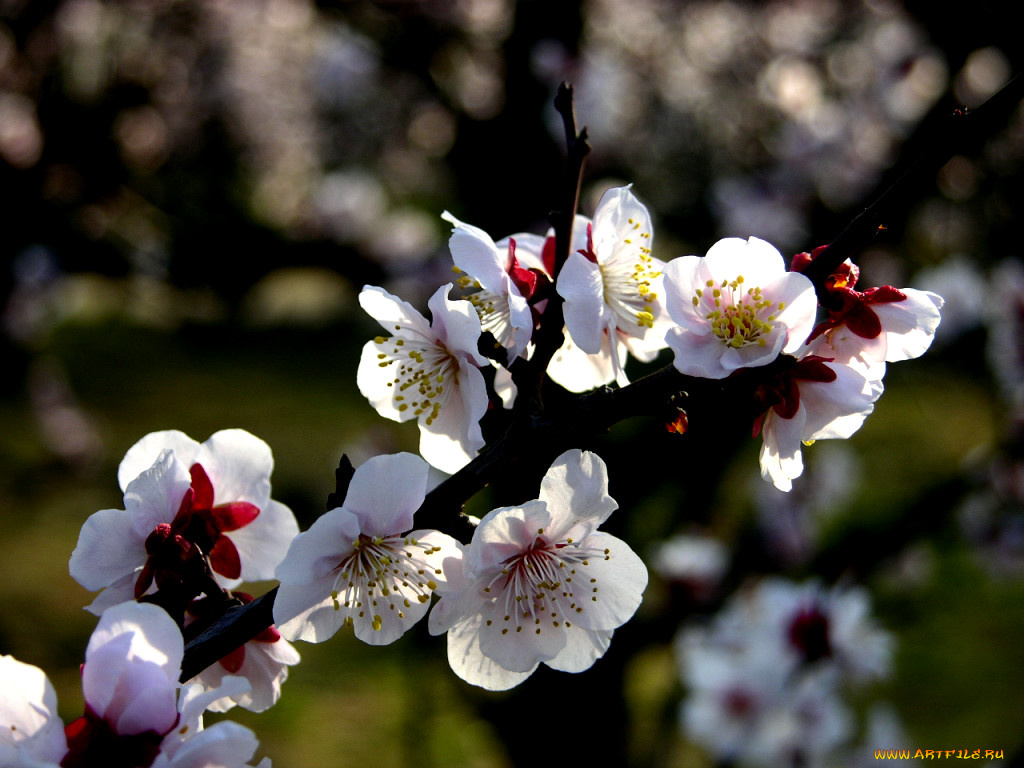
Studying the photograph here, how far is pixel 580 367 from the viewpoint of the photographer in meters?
0.99

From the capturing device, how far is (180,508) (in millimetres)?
847

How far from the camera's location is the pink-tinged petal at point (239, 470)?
91 centimetres

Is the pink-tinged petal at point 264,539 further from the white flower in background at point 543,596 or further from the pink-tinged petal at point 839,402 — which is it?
the pink-tinged petal at point 839,402

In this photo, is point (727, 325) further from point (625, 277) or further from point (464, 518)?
point (464, 518)

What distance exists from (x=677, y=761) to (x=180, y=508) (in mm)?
3180

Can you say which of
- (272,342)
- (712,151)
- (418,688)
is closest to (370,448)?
(418,688)

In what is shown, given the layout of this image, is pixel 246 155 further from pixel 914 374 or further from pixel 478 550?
pixel 478 550

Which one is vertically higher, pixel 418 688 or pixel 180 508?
pixel 180 508

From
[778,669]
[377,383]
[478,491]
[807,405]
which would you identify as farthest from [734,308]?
[778,669]

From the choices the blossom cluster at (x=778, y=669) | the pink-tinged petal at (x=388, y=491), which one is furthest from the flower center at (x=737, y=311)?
the blossom cluster at (x=778, y=669)

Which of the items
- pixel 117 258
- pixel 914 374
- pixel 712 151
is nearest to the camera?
pixel 914 374

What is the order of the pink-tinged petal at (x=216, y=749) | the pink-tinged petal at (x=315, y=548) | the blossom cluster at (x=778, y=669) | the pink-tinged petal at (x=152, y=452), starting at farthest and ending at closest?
1. the blossom cluster at (x=778, y=669)
2. the pink-tinged petal at (x=152, y=452)
3. the pink-tinged petal at (x=315, y=548)
4. the pink-tinged petal at (x=216, y=749)

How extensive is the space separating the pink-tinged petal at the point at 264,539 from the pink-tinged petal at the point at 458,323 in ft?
0.92

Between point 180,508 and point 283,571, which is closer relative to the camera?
point 283,571
